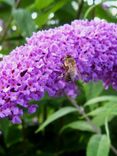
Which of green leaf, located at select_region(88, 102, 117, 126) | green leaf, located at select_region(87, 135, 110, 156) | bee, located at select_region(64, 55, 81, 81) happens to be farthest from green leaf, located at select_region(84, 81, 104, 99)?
bee, located at select_region(64, 55, 81, 81)

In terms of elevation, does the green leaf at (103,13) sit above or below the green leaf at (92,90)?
above

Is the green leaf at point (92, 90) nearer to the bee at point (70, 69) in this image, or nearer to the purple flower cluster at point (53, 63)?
the purple flower cluster at point (53, 63)

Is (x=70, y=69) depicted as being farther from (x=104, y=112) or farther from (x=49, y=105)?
(x=49, y=105)

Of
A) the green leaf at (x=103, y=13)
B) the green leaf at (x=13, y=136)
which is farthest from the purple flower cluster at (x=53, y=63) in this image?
the green leaf at (x=13, y=136)

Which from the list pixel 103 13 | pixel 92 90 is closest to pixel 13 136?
pixel 92 90

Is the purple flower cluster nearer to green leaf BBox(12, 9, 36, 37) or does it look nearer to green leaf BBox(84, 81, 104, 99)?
green leaf BBox(84, 81, 104, 99)
